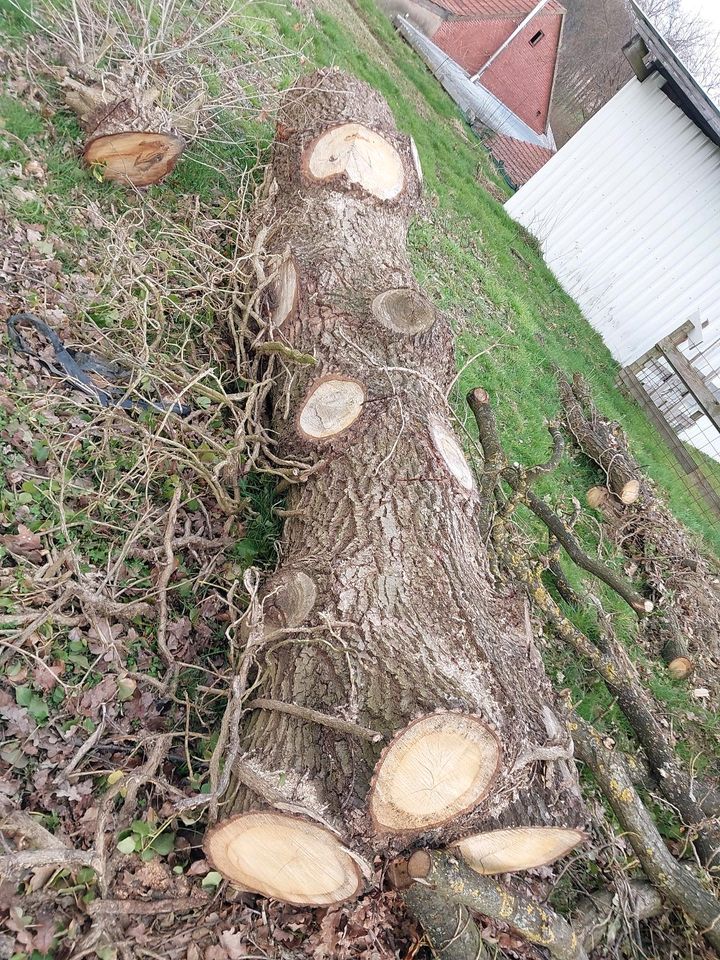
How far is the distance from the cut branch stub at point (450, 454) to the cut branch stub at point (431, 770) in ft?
4.11

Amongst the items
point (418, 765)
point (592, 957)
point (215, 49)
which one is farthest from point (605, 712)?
point (215, 49)

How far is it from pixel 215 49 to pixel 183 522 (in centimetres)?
453

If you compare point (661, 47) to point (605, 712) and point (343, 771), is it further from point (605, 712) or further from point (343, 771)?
point (343, 771)

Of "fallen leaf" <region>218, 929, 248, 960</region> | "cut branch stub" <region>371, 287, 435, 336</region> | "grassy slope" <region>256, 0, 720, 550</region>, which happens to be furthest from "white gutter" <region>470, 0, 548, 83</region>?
"fallen leaf" <region>218, 929, 248, 960</region>

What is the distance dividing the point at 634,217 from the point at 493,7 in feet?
33.5

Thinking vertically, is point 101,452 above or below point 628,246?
below

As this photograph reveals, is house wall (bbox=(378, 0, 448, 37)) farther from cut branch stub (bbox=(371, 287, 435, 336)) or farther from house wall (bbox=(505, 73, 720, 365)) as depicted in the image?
cut branch stub (bbox=(371, 287, 435, 336))

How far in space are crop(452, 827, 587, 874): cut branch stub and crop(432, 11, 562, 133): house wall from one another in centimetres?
1561

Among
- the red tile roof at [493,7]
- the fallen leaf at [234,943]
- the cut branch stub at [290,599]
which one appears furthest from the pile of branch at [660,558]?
the red tile roof at [493,7]

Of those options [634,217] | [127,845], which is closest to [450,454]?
[127,845]

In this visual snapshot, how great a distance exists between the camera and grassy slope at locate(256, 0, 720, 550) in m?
5.23

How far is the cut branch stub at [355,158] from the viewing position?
3.78 meters

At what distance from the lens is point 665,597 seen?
4.67m

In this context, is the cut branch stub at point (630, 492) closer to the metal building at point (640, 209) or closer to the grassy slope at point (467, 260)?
the grassy slope at point (467, 260)
